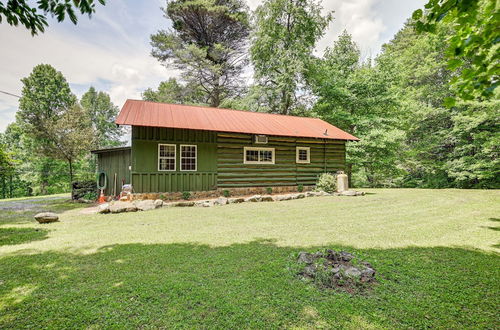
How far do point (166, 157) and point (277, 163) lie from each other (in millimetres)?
6150

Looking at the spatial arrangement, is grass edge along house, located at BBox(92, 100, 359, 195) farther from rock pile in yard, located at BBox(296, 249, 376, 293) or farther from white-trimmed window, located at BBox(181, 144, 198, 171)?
rock pile in yard, located at BBox(296, 249, 376, 293)

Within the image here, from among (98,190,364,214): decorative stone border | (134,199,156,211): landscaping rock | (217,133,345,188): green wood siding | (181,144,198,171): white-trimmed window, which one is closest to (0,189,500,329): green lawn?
(98,190,364,214): decorative stone border

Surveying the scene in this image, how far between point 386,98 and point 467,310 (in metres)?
19.1

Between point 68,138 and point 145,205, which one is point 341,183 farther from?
point 68,138

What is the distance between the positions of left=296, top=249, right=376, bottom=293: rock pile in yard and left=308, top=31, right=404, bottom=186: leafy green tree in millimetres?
15929

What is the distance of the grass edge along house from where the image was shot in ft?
35.6

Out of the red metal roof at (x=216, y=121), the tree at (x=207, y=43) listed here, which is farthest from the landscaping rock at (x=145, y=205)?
the tree at (x=207, y=43)

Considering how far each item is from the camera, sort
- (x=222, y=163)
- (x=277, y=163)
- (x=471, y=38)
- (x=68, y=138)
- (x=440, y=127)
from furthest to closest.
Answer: (x=440, y=127) → (x=68, y=138) → (x=277, y=163) → (x=222, y=163) → (x=471, y=38)

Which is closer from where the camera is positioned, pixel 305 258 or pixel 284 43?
pixel 305 258

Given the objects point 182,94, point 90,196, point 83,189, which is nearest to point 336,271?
point 83,189

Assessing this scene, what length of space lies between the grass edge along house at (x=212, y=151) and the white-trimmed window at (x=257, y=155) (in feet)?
0.18

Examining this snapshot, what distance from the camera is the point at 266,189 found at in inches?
526

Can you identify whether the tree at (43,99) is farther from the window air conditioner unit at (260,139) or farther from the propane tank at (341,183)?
the propane tank at (341,183)

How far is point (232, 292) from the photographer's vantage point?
9.59 ft
